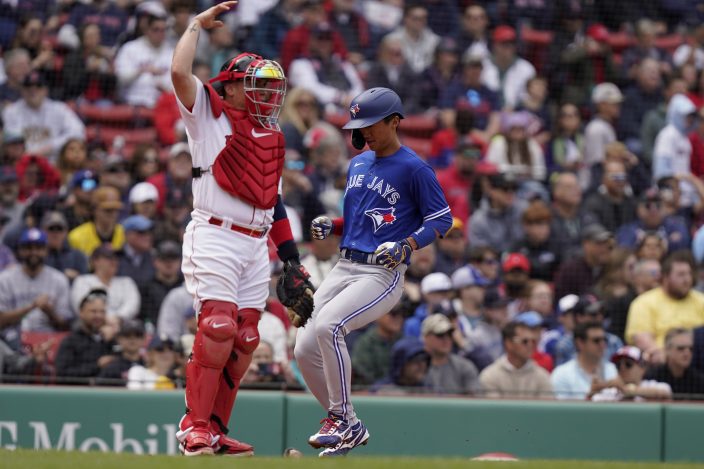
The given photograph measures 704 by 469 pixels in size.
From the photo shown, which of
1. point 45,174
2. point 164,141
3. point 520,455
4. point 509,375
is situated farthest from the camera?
point 164,141

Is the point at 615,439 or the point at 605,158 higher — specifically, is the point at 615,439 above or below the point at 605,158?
below

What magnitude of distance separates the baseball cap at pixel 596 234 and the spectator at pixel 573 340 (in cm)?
115

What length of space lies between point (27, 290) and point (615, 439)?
172 inches

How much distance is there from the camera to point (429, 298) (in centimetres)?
984

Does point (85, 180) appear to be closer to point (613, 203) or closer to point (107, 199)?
point (107, 199)

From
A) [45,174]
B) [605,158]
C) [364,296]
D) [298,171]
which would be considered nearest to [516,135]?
[605,158]

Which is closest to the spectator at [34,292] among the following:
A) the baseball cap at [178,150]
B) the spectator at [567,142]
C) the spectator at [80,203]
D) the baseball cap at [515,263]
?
the spectator at [80,203]

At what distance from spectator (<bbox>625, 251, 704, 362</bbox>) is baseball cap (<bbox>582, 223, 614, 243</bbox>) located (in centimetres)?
93

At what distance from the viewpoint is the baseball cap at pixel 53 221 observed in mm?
10102

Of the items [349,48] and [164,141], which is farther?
[349,48]

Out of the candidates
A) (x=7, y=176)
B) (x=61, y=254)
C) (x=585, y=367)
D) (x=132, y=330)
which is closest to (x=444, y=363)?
(x=585, y=367)

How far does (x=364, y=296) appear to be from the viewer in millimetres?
6152

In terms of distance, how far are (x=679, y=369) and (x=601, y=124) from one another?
4529 mm

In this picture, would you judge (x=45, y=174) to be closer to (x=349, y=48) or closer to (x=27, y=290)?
(x=27, y=290)
